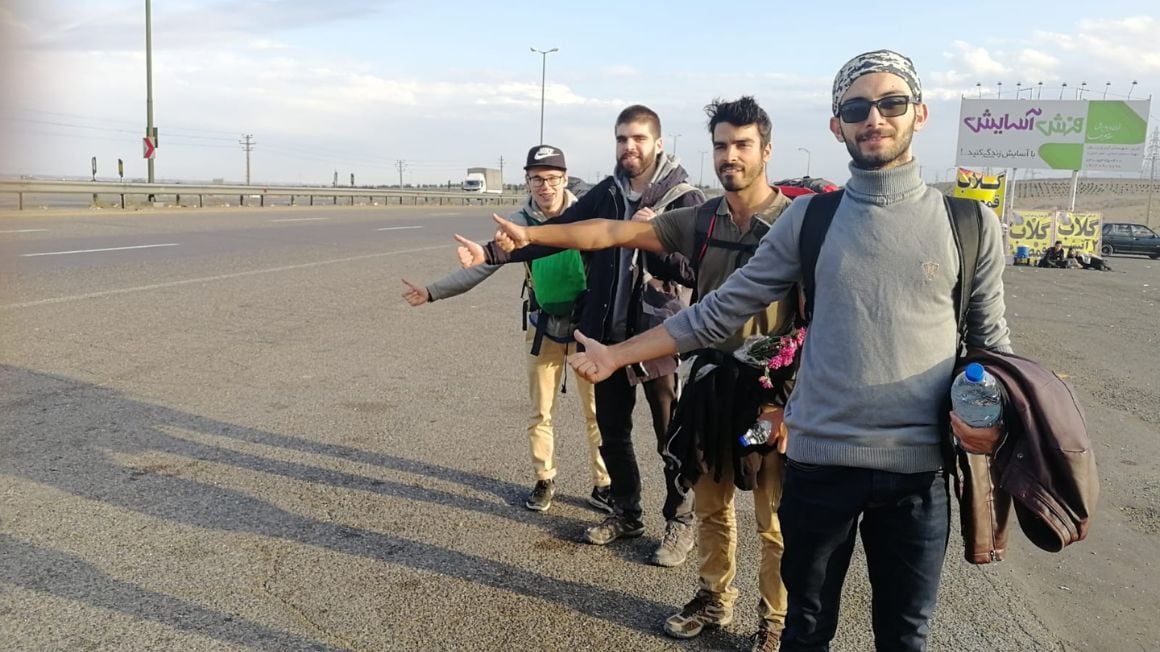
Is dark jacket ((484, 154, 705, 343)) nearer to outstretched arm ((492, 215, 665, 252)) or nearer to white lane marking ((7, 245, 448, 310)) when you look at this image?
outstretched arm ((492, 215, 665, 252))

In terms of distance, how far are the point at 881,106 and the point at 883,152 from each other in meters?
0.12

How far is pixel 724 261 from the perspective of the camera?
3229mm

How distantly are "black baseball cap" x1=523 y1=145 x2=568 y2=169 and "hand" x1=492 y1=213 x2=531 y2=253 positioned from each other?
3.89 feet

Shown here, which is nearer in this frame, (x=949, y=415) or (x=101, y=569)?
(x=949, y=415)

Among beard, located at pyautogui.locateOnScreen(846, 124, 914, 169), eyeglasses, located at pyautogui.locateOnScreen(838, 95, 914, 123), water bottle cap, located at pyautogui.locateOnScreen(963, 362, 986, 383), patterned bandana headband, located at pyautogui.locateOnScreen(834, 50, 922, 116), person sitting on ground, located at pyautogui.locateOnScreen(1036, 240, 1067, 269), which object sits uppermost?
patterned bandana headband, located at pyautogui.locateOnScreen(834, 50, 922, 116)

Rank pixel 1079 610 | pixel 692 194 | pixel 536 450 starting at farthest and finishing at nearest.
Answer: pixel 536 450, pixel 692 194, pixel 1079 610

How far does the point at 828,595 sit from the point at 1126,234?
3819 centimetres

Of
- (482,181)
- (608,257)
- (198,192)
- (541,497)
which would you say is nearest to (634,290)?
(608,257)

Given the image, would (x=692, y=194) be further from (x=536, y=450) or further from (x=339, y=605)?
(x=339, y=605)

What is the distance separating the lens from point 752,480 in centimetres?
325

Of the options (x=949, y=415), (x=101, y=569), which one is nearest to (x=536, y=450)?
(x=101, y=569)

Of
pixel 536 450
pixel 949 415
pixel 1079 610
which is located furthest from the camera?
pixel 536 450

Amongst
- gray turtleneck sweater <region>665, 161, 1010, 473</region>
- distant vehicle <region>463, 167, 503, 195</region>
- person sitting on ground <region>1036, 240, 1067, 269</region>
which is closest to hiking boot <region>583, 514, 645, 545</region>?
gray turtleneck sweater <region>665, 161, 1010, 473</region>

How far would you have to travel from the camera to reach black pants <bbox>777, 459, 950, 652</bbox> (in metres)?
2.33
